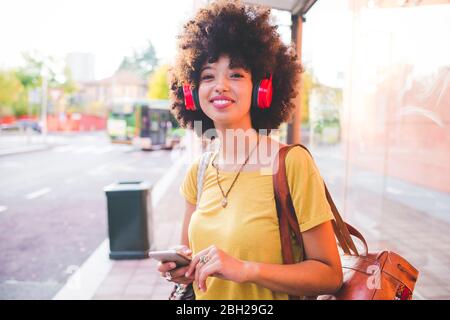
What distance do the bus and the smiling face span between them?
69.8ft

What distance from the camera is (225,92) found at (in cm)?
137

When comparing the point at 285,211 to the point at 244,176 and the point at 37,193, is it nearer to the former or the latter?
the point at 244,176

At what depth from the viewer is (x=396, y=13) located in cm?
268

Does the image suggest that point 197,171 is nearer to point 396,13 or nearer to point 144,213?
point 396,13

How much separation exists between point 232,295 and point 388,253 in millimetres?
544

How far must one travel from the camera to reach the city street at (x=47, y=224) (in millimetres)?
4418

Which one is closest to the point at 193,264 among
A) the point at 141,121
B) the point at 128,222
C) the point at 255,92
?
the point at 255,92

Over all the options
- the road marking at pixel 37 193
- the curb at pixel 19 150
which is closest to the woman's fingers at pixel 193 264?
the road marking at pixel 37 193

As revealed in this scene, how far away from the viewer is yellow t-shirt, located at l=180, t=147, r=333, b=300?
1209 millimetres

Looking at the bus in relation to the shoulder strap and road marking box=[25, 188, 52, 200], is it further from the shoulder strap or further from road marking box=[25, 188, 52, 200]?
the shoulder strap

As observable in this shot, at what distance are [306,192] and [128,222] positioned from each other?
408 cm

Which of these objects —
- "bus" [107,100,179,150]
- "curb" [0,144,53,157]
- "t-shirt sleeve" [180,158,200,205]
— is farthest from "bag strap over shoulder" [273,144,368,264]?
"bus" [107,100,179,150]

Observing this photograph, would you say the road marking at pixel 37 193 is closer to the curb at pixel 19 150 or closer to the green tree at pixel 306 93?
the green tree at pixel 306 93
